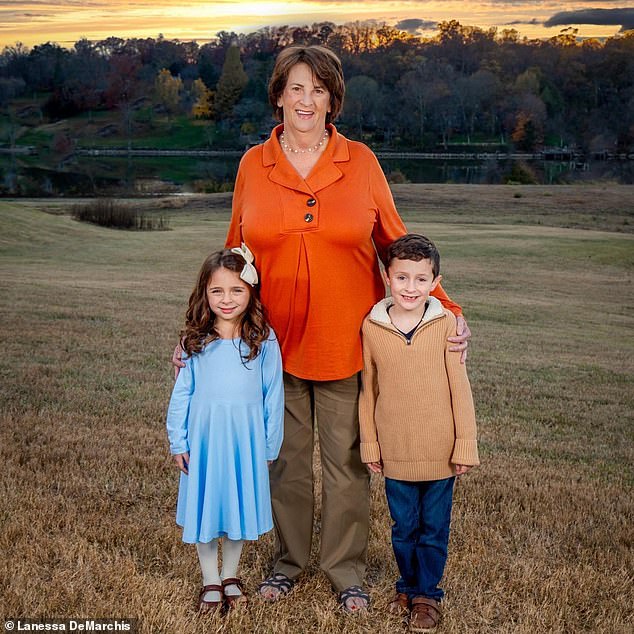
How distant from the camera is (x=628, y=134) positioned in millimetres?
74562

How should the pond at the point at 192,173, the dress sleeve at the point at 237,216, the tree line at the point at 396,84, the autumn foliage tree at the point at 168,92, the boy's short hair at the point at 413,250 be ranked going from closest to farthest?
1. the boy's short hair at the point at 413,250
2. the dress sleeve at the point at 237,216
3. the pond at the point at 192,173
4. the tree line at the point at 396,84
5. the autumn foliage tree at the point at 168,92

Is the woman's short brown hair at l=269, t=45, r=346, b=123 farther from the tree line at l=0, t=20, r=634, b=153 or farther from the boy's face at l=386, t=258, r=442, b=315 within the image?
the tree line at l=0, t=20, r=634, b=153

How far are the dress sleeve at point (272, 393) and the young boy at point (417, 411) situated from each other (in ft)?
1.13

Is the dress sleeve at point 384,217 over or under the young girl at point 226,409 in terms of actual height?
over

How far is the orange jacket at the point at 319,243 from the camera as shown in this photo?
329cm

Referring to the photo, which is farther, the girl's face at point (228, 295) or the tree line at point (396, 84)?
the tree line at point (396, 84)

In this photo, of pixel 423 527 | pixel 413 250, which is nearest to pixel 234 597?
pixel 423 527

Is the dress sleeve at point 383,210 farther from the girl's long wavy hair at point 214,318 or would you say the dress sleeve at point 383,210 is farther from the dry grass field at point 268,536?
the dry grass field at point 268,536

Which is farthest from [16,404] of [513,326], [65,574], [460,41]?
[460,41]

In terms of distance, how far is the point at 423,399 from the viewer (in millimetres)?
3328

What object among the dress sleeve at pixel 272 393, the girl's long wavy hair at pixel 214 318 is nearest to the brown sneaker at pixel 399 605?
the dress sleeve at pixel 272 393

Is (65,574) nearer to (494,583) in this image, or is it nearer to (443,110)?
(494,583)

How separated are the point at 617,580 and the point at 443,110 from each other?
84318mm

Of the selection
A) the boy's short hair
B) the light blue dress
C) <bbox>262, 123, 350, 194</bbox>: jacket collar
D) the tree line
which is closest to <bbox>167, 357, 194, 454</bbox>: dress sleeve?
the light blue dress
